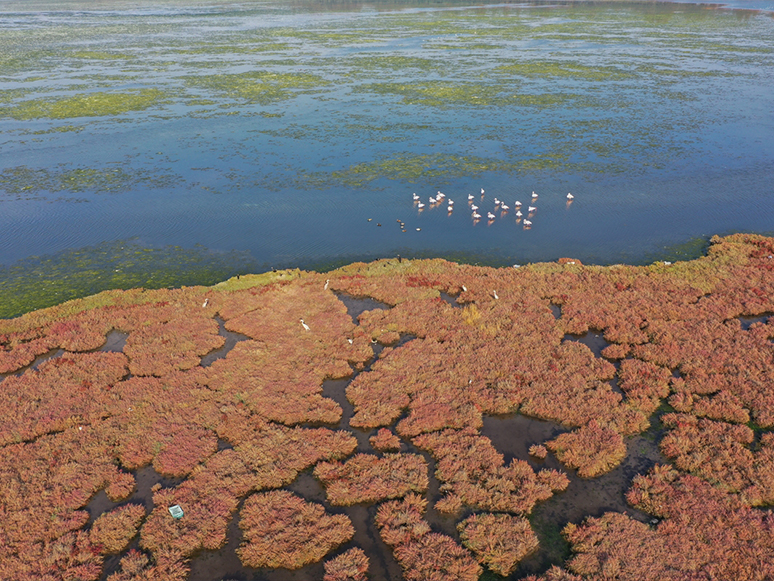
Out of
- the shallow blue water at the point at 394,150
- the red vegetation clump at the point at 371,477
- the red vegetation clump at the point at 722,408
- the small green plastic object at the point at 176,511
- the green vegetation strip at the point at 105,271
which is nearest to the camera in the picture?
the small green plastic object at the point at 176,511

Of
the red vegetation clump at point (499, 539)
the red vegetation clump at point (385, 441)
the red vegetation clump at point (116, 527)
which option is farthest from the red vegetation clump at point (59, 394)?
the red vegetation clump at point (499, 539)

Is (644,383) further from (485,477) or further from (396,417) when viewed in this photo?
(396,417)

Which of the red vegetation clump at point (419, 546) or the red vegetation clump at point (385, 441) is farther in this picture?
the red vegetation clump at point (385, 441)

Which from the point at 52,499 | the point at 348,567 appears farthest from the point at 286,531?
the point at 52,499

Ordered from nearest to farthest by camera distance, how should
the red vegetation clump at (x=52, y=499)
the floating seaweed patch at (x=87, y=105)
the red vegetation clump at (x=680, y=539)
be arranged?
the red vegetation clump at (x=680, y=539), the red vegetation clump at (x=52, y=499), the floating seaweed patch at (x=87, y=105)

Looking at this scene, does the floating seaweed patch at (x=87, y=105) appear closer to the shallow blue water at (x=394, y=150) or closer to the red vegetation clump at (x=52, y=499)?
the shallow blue water at (x=394, y=150)

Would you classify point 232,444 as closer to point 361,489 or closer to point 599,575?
point 361,489

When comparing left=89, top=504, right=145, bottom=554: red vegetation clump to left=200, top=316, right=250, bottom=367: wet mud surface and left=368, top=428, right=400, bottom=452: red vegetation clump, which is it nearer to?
left=200, top=316, right=250, bottom=367: wet mud surface
